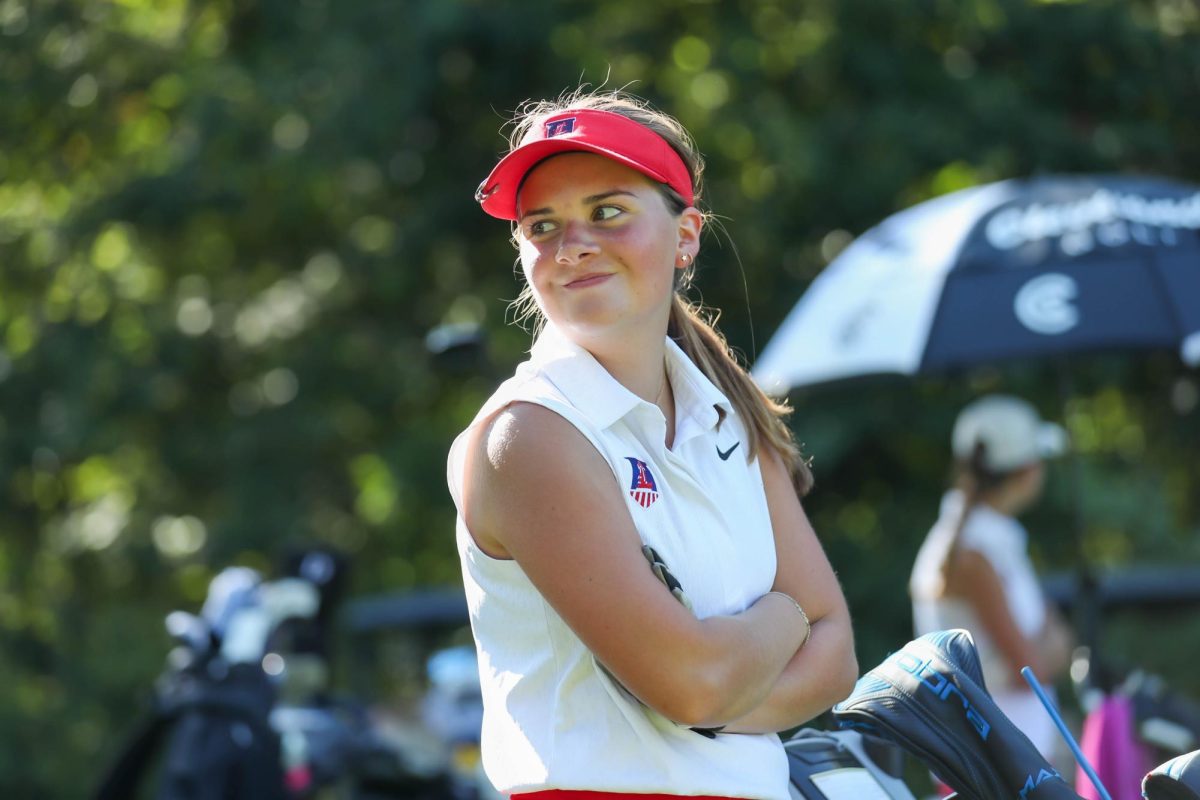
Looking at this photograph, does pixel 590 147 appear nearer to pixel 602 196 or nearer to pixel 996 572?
pixel 602 196

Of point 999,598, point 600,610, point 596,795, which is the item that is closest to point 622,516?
point 600,610

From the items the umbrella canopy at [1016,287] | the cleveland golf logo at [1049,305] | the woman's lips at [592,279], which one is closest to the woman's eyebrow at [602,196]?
the woman's lips at [592,279]

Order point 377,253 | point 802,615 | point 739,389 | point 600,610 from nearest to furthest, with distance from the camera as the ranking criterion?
point 600,610
point 802,615
point 739,389
point 377,253

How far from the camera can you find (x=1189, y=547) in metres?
10.5

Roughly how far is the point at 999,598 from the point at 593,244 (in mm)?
3040

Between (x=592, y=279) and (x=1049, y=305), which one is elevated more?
Result: (x=592, y=279)

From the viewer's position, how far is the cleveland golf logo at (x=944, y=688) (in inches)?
91.1

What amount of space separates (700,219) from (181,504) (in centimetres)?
968

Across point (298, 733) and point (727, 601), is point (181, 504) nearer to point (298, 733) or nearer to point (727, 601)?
point (298, 733)

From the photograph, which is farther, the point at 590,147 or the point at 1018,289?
the point at 1018,289

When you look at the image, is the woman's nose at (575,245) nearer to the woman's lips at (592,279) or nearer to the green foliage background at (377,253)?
the woman's lips at (592,279)

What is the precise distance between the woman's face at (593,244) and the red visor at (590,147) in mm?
25

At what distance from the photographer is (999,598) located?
16.4 feet

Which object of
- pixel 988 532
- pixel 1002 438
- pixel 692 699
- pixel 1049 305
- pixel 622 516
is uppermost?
pixel 622 516
